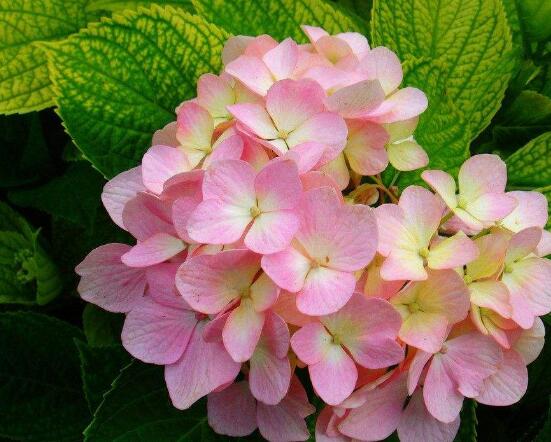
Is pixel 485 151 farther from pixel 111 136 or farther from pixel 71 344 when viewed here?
pixel 71 344

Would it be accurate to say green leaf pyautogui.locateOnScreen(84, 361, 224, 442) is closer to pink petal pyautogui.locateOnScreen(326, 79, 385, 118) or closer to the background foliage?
the background foliage

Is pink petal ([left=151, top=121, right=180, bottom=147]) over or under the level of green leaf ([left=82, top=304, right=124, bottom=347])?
over

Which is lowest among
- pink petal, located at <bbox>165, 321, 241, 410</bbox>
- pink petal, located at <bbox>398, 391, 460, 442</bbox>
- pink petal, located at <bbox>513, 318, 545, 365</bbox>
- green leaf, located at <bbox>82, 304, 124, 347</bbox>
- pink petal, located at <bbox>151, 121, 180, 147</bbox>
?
green leaf, located at <bbox>82, 304, 124, 347</bbox>

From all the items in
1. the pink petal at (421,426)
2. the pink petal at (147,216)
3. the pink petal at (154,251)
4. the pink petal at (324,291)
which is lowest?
the pink petal at (421,426)

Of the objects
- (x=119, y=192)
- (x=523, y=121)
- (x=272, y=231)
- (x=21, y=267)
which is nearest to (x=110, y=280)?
(x=119, y=192)

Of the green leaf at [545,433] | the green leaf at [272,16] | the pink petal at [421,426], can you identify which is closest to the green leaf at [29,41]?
the green leaf at [272,16]

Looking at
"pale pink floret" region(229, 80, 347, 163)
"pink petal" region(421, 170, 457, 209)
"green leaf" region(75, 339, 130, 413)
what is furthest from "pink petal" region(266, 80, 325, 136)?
"green leaf" region(75, 339, 130, 413)

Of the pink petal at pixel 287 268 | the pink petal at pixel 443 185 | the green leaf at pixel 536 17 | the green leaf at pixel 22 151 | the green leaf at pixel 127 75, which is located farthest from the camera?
the green leaf at pixel 22 151

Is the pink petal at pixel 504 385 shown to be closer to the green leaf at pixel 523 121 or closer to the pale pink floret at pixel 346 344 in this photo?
the pale pink floret at pixel 346 344
